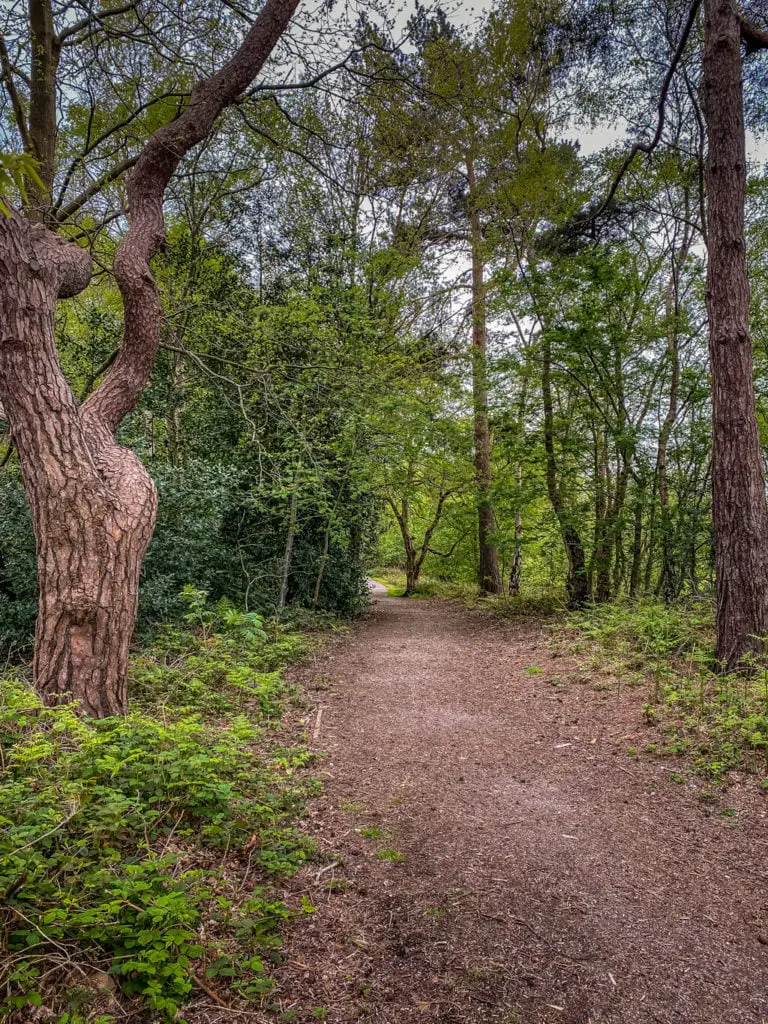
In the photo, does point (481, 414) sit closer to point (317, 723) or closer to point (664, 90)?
point (664, 90)

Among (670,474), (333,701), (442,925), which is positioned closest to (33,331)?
(333,701)

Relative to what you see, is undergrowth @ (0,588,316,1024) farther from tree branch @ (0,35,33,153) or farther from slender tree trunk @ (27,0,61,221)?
slender tree trunk @ (27,0,61,221)

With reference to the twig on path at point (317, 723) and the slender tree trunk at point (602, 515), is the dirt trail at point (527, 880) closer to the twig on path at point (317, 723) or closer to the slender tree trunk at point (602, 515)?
the twig on path at point (317, 723)

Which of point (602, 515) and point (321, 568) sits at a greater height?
point (602, 515)

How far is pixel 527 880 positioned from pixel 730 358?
16.4 ft

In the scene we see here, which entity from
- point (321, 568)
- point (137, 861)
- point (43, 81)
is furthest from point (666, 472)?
point (43, 81)

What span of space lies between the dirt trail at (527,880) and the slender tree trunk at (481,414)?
21.0ft

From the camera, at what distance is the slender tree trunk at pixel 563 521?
9.17 m

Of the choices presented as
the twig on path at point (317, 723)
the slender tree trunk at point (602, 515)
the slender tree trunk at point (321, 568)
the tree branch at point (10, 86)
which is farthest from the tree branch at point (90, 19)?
the slender tree trunk at point (602, 515)

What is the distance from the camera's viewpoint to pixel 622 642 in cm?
641

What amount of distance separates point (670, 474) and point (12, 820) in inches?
360

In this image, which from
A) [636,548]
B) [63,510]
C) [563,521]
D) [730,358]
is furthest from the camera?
[563,521]

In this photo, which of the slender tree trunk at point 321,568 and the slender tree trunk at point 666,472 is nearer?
the slender tree trunk at point 666,472

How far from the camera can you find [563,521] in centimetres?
904
